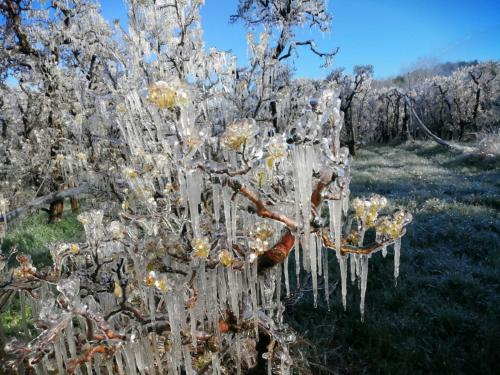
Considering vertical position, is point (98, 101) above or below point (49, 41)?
below

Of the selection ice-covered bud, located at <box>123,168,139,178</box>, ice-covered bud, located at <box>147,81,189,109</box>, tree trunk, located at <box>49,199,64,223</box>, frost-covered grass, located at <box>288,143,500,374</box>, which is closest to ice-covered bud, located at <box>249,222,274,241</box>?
ice-covered bud, located at <box>147,81,189,109</box>

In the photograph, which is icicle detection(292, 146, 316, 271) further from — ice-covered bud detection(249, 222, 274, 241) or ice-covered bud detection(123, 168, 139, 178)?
ice-covered bud detection(123, 168, 139, 178)

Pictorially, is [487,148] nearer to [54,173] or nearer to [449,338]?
[449,338]

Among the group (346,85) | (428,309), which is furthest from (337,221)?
(346,85)


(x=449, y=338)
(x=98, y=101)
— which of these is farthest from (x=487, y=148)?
(x=98, y=101)

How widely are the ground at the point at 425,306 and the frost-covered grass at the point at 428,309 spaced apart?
0.04 ft

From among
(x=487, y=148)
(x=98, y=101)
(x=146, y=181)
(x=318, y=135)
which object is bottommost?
(x=487, y=148)

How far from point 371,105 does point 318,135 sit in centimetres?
Answer: 3882

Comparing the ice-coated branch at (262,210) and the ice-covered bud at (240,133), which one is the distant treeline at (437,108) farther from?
the ice-covered bud at (240,133)

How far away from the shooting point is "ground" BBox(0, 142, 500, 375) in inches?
177

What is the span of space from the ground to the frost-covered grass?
0.01 m

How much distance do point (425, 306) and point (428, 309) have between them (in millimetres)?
95

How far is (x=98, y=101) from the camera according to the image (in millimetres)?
8016

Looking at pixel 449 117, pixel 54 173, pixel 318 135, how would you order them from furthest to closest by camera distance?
1. pixel 449 117
2. pixel 54 173
3. pixel 318 135
